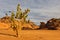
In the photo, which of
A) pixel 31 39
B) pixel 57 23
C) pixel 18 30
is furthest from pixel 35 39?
pixel 57 23

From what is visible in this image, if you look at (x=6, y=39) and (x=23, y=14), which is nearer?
(x=6, y=39)

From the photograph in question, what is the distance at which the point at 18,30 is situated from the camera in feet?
83.4

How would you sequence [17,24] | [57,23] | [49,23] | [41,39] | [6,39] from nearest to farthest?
[6,39]
[41,39]
[17,24]
[57,23]
[49,23]

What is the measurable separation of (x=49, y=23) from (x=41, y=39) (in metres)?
38.4

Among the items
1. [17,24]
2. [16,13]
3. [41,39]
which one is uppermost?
[16,13]

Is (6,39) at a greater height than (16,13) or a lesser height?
lesser

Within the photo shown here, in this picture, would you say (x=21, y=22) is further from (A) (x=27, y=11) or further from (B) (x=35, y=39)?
(B) (x=35, y=39)

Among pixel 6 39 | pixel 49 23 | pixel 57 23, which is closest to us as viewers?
pixel 6 39

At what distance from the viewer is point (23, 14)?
2528 cm

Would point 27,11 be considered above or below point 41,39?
above

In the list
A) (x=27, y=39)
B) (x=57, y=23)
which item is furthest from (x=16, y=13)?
(x=57, y=23)

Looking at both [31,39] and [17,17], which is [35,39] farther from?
[17,17]

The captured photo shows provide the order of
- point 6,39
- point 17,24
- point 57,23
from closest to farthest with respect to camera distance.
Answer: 1. point 6,39
2. point 17,24
3. point 57,23

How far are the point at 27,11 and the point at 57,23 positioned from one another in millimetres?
33844
